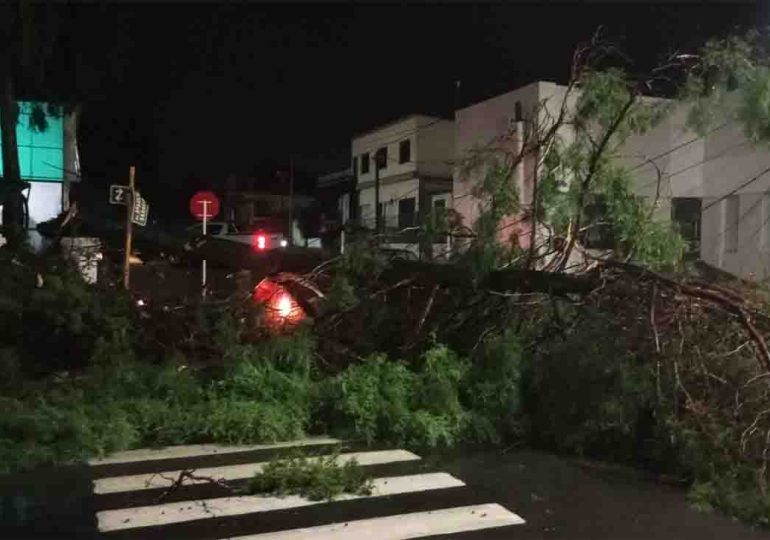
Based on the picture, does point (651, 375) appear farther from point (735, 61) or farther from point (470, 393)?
point (735, 61)

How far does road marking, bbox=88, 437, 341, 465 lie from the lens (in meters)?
5.96

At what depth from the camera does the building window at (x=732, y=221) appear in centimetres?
1669

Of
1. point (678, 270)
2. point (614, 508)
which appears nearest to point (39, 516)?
point (614, 508)

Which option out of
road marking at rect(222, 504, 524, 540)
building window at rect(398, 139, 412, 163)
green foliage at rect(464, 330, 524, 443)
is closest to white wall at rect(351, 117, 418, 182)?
building window at rect(398, 139, 412, 163)

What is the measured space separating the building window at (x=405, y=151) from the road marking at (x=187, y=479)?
876 inches

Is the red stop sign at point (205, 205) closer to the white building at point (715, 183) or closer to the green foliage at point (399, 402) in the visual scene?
the white building at point (715, 183)

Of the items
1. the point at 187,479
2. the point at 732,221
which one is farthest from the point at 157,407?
Result: the point at 732,221

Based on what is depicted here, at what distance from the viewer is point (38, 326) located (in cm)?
857

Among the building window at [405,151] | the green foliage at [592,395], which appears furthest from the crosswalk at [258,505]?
the building window at [405,151]

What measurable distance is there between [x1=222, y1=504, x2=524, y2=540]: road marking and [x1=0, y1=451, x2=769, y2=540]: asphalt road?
0.21 ft

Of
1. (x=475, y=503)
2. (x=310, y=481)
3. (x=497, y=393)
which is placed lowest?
(x=475, y=503)

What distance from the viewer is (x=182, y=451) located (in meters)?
6.20

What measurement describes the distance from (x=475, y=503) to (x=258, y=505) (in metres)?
1.39

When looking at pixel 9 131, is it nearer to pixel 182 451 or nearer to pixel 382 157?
pixel 382 157
